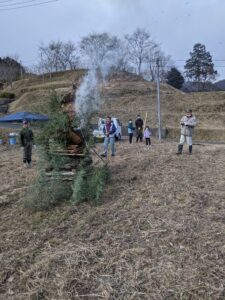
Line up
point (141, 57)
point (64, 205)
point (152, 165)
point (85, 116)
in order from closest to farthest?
point (64, 205)
point (85, 116)
point (152, 165)
point (141, 57)

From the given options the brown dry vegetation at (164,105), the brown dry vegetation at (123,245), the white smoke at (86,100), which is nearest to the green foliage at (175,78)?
the brown dry vegetation at (164,105)

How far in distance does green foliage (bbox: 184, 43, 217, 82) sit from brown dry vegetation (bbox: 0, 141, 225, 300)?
51211 millimetres

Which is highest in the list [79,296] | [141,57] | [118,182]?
[141,57]

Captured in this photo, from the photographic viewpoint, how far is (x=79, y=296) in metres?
4.31

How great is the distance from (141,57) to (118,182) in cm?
1869

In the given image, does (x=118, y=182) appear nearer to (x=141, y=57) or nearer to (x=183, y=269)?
(x=183, y=269)

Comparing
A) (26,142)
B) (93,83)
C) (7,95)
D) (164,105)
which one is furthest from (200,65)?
(93,83)

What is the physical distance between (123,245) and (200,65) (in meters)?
54.8

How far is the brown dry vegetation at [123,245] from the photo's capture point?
4.41 m

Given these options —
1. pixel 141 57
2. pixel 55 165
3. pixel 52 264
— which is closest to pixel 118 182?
pixel 55 165

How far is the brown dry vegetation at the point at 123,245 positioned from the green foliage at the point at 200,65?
51.2m

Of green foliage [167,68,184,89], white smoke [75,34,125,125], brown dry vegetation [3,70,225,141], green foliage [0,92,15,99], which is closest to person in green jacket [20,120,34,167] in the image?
white smoke [75,34,125,125]

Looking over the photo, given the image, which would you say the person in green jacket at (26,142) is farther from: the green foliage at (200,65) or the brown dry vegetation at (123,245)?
the green foliage at (200,65)

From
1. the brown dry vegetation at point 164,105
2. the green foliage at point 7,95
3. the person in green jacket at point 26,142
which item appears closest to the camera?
the person in green jacket at point 26,142
